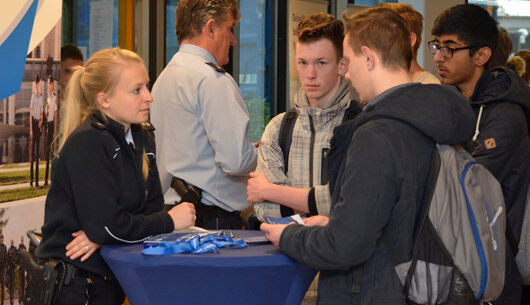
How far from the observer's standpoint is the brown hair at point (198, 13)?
9.99 ft

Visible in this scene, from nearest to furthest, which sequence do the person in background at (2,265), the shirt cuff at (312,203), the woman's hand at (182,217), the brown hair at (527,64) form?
the woman's hand at (182,217) < the shirt cuff at (312,203) < the person in background at (2,265) < the brown hair at (527,64)

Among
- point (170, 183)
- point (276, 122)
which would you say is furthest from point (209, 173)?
point (276, 122)

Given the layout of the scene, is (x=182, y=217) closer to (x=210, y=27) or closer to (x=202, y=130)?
(x=202, y=130)

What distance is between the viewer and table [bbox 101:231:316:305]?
1.88 meters

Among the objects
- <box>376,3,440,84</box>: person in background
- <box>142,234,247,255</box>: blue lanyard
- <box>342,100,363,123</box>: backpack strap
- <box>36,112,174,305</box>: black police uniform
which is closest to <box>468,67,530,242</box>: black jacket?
<box>376,3,440,84</box>: person in background

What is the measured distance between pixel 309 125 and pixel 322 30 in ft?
1.38

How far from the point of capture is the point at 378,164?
5.50 ft

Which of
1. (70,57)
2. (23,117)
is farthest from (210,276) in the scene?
(70,57)

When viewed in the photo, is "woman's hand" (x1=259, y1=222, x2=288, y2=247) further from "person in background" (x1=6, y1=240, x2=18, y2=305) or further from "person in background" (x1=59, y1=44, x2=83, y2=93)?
"person in background" (x1=59, y1=44, x2=83, y2=93)

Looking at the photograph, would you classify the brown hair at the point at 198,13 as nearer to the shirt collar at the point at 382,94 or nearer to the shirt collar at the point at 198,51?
the shirt collar at the point at 198,51

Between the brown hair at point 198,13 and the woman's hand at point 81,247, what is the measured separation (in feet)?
4.33

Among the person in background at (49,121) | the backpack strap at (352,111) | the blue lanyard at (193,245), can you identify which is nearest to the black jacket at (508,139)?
the backpack strap at (352,111)

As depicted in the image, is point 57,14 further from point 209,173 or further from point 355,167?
point 355,167

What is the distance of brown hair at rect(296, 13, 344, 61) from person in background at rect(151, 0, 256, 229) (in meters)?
0.48
